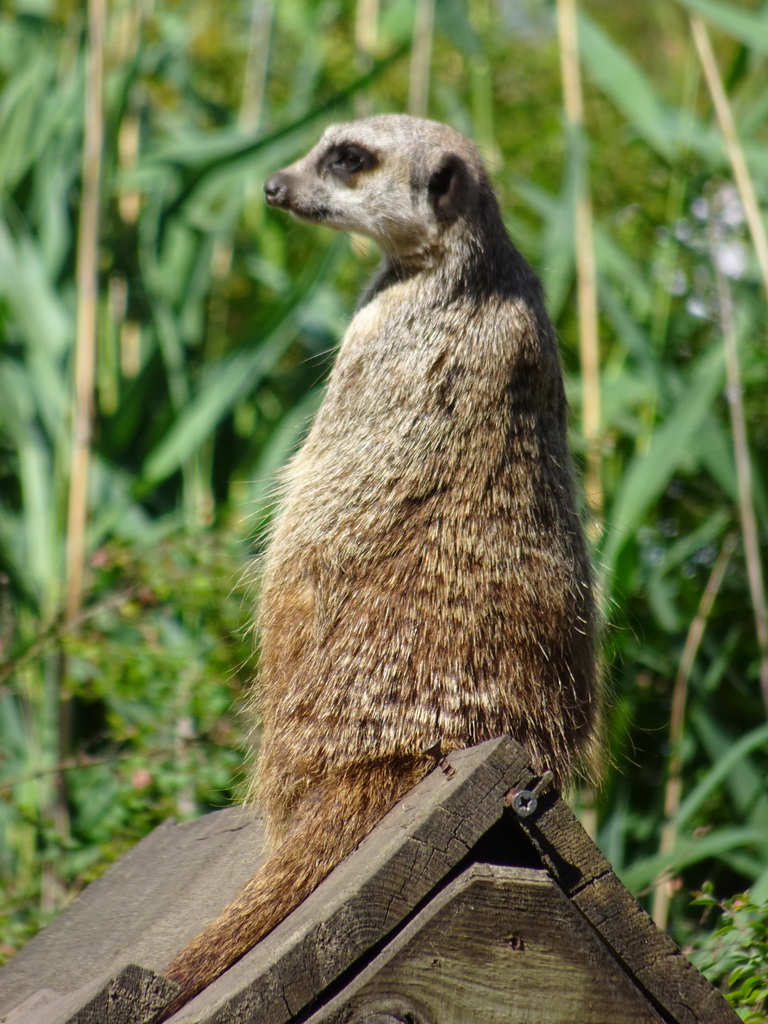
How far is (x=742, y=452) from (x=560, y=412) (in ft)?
3.40

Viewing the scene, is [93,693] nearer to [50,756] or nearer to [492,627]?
[50,756]

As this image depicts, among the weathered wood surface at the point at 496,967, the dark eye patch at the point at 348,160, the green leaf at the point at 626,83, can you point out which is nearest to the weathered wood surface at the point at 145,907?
the weathered wood surface at the point at 496,967

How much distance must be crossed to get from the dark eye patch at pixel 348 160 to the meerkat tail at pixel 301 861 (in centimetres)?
109

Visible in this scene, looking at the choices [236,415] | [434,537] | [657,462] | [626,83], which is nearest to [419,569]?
[434,537]

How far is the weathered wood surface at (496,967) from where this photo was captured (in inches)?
49.5

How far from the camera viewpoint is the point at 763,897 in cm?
197

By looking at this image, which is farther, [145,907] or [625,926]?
[145,907]

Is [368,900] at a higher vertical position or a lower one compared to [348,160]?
lower

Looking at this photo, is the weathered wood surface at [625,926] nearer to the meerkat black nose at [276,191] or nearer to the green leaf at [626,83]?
the meerkat black nose at [276,191]

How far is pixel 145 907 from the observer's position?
71.0 inches

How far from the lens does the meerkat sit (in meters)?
1.50

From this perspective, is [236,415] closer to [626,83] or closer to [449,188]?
[626,83]

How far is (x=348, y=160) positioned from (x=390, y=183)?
5.1 inches

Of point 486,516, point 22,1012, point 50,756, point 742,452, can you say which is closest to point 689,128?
point 742,452
